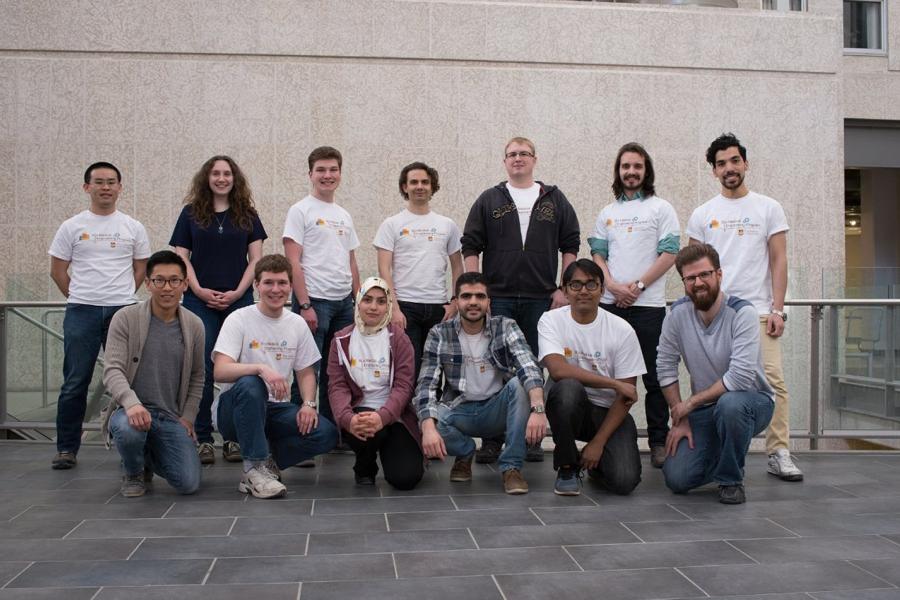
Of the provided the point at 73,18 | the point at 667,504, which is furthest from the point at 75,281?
the point at 73,18

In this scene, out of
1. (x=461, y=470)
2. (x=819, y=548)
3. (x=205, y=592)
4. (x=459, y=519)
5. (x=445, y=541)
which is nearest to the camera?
(x=205, y=592)

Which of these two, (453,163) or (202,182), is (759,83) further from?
(202,182)

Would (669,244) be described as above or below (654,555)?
above

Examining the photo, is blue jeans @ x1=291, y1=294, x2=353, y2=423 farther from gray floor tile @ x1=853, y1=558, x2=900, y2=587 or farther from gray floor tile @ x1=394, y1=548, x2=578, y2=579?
gray floor tile @ x1=853, y1=558, x2=900, y2=587

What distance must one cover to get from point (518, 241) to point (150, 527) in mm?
2864

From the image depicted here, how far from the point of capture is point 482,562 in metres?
3.85

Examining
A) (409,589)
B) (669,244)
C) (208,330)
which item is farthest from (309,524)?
(669,244)

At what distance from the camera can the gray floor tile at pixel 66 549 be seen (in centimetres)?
392

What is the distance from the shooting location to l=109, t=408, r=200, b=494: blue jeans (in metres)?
5.13

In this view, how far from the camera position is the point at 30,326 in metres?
7.39

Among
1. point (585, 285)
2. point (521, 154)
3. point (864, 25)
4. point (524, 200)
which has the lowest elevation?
point (585, 285)

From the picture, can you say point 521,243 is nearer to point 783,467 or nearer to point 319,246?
point 319,246

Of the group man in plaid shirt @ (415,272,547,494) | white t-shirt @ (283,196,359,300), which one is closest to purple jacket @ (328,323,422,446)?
man in plaid shirt @ (415,272,547,494)

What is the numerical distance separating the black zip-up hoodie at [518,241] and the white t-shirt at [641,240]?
33 centimetres
